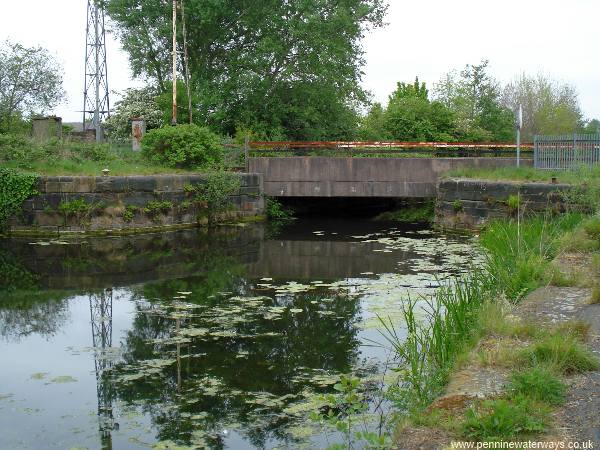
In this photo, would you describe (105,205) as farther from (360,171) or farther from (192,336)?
(192,336)

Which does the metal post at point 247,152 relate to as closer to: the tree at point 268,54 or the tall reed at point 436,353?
the tree at point 268,54

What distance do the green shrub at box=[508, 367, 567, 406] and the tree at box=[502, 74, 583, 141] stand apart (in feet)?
147

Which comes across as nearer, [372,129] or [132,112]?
[132,112]

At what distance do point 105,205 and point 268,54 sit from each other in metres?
11.2

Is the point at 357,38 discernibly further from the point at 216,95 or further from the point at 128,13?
the point at 128,13

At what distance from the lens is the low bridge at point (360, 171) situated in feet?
77.4

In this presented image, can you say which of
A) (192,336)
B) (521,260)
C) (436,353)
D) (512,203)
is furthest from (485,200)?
(436,353)

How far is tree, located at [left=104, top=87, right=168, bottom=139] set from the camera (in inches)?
1173

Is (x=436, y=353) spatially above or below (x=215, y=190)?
below

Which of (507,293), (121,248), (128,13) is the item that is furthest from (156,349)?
(128,13)

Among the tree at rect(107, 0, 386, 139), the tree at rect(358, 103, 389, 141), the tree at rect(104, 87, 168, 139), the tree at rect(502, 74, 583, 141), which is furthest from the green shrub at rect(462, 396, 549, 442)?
the tree at rect(502, 74, 583, 141)

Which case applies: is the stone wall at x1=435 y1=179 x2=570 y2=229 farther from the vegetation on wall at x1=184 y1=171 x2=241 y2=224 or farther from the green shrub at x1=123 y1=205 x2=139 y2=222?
the green shrub at x1=123 y1=205 x2=139 y2=222

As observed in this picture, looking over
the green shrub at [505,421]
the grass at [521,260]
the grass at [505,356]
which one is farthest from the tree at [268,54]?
the green shrub at [505,421]

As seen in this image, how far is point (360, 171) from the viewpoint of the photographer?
23953 mm
